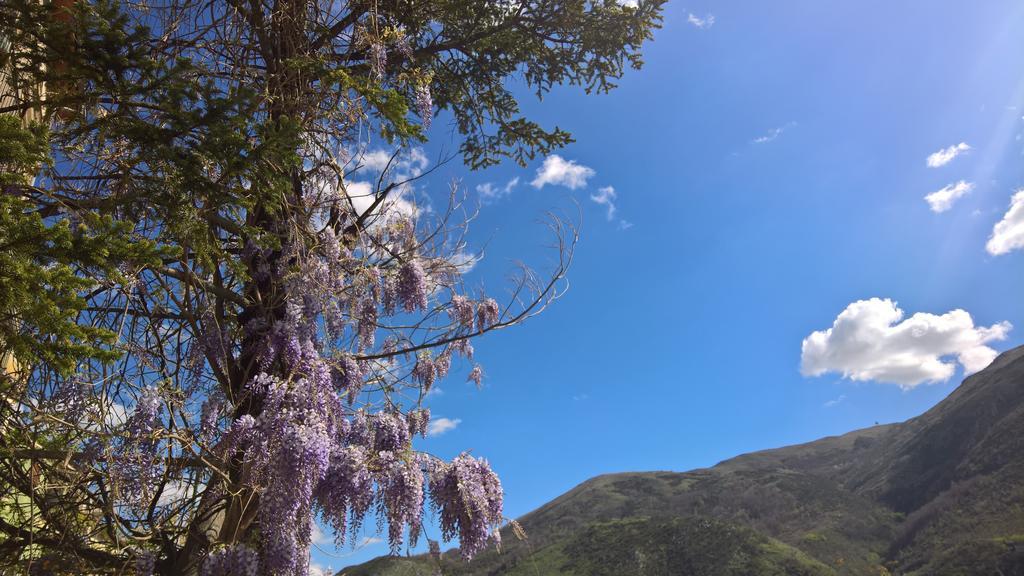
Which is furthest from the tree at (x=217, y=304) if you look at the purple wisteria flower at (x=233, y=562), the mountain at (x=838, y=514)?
the mountain at (x=838, y=514)

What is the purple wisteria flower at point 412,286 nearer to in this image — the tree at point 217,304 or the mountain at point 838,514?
the tree at point 217,304

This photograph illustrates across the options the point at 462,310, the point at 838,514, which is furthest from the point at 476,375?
the point at 838,514

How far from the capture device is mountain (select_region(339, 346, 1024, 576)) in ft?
136

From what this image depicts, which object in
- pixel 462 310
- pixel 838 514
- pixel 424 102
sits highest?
pixel 424 102

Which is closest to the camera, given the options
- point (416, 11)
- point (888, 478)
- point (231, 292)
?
point (231, 292)

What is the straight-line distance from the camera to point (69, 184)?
5156mm

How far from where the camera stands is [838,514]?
191 feet

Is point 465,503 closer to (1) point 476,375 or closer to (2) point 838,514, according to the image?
(1) point 476,375

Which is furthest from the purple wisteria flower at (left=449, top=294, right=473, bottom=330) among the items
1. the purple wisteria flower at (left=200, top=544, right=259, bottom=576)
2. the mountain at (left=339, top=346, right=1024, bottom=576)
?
the mountain at (left=339, top=346, right=1024, bottom=576)

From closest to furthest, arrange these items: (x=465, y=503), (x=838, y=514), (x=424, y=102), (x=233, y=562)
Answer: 1. (x=233, y=562)
2. (x=465, y=503)
3. (x=424, y=102)
4. (x=838, y=514)

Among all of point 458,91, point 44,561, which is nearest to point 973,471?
point 458,91

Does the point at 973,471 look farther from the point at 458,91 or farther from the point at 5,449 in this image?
the point at 5,449

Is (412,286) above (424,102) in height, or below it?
below

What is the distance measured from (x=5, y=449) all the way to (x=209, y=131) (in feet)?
8.86
